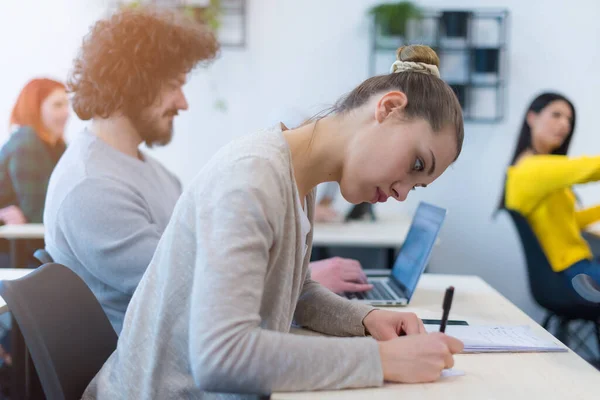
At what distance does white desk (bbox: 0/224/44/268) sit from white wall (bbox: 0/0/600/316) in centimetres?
143

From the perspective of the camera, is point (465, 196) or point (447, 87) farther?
point (465, 196)

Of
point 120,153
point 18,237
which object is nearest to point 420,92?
point 120,153

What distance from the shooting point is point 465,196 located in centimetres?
421

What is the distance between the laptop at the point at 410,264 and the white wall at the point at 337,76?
2.46 metres

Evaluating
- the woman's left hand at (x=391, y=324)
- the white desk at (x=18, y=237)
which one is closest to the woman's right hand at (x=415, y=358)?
the woman's left hand at (x=391, y=324)

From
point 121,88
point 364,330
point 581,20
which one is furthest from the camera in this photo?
point 581,20

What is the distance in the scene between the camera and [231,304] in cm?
80

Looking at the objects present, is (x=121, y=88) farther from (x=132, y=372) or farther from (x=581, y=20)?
(x=581, y=20)

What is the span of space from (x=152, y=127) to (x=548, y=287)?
1.76 metres

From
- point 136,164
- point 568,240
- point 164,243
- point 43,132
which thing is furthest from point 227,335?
point 43,132

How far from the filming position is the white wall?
4113 mm

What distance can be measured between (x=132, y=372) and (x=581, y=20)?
3.96 m

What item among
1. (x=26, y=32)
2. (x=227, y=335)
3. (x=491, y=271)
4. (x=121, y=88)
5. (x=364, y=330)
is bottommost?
(x=491, y=271)

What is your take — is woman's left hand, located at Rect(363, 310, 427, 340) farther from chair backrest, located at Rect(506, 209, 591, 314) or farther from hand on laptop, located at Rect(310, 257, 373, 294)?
chair backrest, located at Rect(506, 209, 591, 314)
